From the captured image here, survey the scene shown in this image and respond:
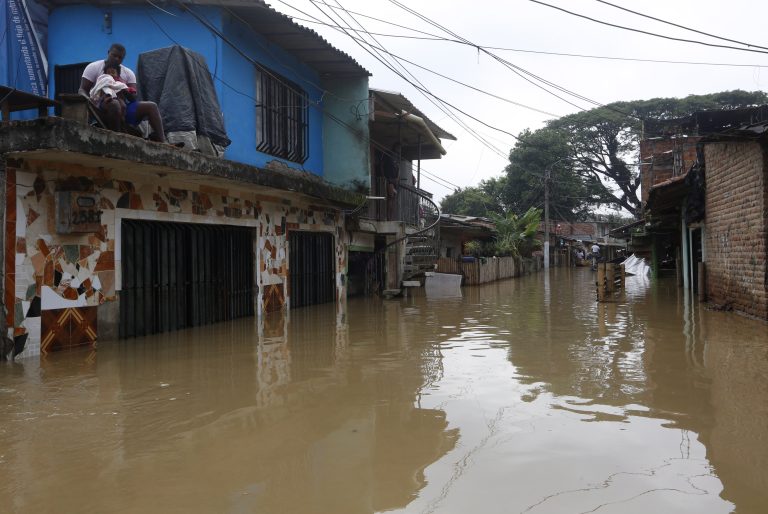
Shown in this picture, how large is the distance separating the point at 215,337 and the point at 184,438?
16.8 feet

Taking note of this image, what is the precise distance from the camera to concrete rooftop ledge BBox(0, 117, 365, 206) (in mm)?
6754

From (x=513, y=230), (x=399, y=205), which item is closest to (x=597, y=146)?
(x=513, y=230)

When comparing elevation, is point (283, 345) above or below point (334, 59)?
below

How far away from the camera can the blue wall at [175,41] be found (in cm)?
1109

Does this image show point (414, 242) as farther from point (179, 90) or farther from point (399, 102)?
point (179, 90)

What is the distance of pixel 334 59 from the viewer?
14344 mm

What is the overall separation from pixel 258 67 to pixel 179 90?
2992 millimetres

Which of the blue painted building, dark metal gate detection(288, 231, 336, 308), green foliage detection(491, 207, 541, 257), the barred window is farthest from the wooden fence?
the barred window

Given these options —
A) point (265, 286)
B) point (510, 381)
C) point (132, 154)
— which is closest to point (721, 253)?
point (510, 381)

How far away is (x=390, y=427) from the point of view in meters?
4.57

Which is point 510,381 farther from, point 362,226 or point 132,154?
Answer: point 362,226

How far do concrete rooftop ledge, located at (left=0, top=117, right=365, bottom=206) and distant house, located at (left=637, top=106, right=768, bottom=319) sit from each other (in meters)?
7.65

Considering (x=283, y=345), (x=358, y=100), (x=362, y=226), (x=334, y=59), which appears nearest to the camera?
(x=283, y=345)

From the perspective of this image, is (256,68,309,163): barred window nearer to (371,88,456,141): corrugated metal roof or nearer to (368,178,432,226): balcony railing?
(371,88,456,141): corrugated metal roof
